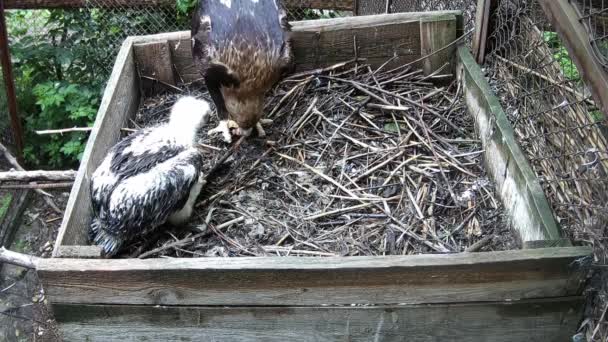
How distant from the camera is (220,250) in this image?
120 inches

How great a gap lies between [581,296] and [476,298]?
411 millimetres

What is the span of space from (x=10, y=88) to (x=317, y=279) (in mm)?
3914

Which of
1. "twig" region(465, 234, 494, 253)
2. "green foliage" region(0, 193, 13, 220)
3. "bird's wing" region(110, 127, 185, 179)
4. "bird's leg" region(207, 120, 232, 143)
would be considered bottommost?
"green foliage" region(0, 193, 13, 220)

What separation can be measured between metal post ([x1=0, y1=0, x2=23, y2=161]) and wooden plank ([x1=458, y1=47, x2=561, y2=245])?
3569 millimetres

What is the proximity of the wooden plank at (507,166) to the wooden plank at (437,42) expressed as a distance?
21 cm

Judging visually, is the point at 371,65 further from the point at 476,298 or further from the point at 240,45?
the point at 476,298

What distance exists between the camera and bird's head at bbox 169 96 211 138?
355 centimetres

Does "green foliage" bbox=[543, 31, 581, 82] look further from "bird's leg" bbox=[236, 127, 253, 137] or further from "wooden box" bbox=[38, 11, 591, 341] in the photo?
"bird's leg" bbox=[236, 127, 253, 137]

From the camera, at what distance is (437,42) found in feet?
13.6

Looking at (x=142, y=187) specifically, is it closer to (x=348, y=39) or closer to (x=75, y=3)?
(x=348, y=39)

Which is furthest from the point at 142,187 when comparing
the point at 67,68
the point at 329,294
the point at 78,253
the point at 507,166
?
the point at 67,68

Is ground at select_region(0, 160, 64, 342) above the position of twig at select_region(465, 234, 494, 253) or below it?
below

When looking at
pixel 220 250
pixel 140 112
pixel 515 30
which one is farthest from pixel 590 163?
pixel 140 112

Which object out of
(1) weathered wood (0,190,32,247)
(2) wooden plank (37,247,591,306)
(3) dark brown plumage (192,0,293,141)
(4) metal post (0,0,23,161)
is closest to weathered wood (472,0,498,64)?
(3) dark brown plumage (192,0,293,141)
